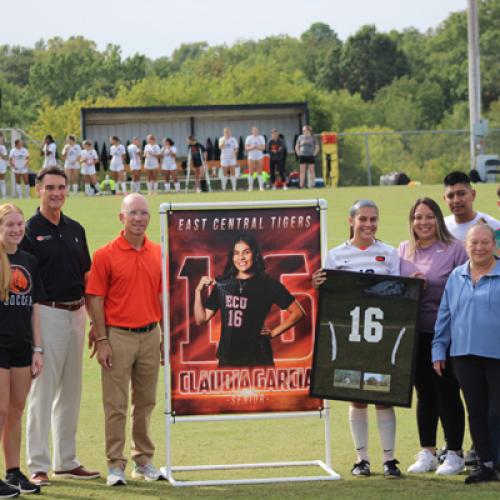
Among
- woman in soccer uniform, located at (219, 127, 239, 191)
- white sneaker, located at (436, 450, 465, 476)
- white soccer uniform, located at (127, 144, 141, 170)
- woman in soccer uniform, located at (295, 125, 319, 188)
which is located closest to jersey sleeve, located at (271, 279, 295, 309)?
white sneaker, located at (436, 450, 465, 476)

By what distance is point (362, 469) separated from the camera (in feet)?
29.6

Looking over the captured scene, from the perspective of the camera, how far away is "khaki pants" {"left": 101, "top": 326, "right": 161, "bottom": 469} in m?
8.91

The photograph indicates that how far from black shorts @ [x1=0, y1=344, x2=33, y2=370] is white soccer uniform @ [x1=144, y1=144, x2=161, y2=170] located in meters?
30.0

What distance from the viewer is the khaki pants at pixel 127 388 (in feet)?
29.2

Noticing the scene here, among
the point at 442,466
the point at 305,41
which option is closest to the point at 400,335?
the point at 442,466

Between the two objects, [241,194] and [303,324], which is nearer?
[303,324]

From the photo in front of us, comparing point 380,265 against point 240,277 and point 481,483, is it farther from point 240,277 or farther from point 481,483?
point 481,483

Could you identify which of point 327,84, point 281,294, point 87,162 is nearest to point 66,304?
point 281,294

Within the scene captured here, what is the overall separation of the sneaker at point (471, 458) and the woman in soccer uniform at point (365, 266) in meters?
0.63

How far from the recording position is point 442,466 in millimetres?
9070

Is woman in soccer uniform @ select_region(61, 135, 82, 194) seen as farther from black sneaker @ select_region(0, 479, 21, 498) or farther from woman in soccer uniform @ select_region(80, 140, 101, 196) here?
black sneaker @ select_region(0, 479, 21, 498)

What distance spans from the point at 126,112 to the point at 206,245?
1551 inches

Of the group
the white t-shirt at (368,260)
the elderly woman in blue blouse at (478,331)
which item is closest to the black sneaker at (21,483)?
the white t-shirt at (368,260)

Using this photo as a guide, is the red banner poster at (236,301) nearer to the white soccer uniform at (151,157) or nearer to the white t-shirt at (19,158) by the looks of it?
the white t-shirt at (19,158)
